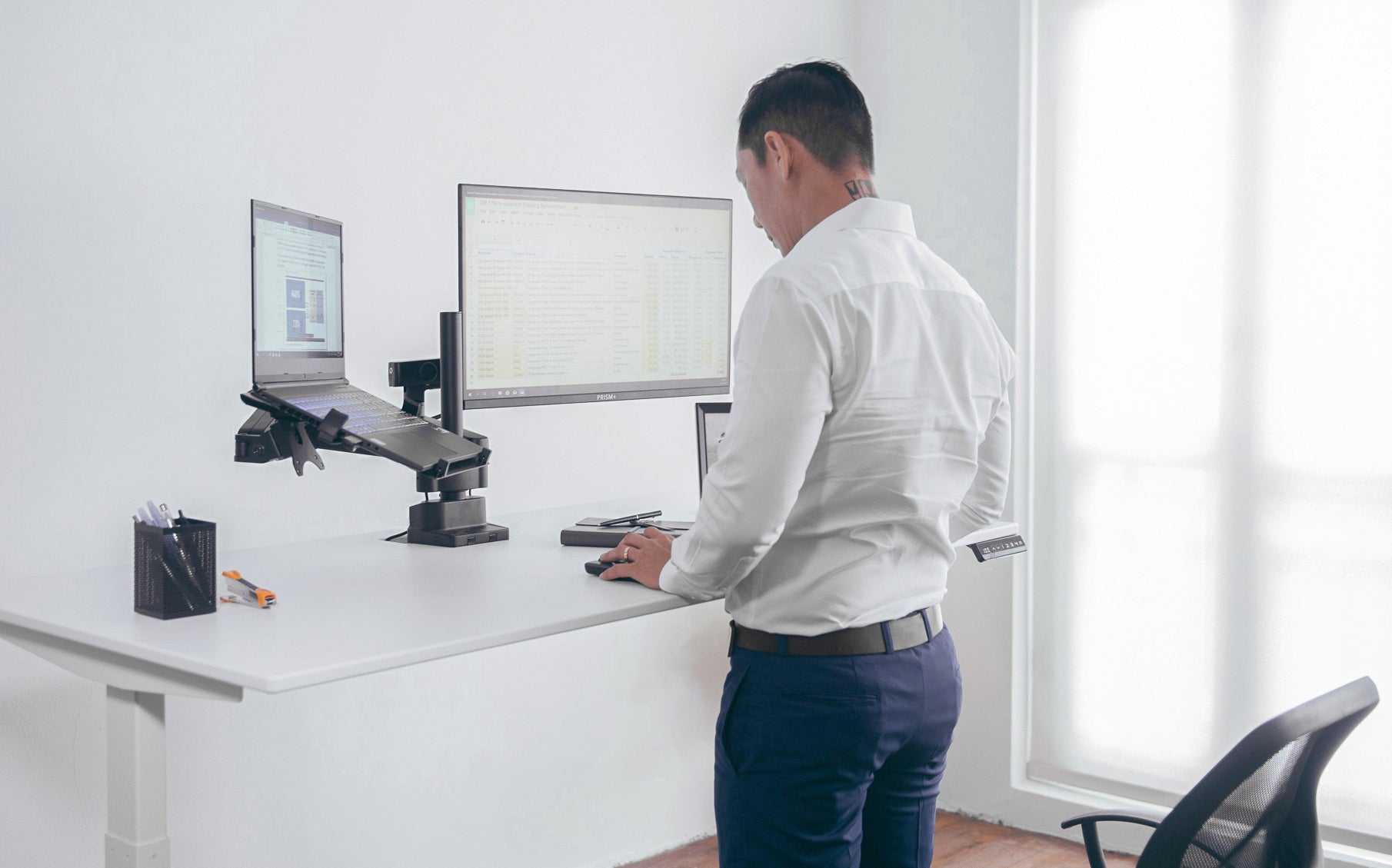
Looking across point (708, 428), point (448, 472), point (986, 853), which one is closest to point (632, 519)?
point (708, 428)

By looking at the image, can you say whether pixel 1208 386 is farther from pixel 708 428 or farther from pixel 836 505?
Answer: pixel 836 505

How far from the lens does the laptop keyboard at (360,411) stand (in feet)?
6.06

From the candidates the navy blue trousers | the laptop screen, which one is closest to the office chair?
the navy blue trousers

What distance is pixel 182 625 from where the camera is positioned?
1473 mm

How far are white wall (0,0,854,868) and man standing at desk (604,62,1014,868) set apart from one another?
3.54 ft

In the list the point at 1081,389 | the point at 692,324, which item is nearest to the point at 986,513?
the point at 692,324

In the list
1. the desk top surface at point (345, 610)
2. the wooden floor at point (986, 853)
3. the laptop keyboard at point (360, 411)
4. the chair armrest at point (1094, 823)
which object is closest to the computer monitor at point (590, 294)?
the laptop keyboard at point (360, 411)

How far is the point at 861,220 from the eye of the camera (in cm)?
148

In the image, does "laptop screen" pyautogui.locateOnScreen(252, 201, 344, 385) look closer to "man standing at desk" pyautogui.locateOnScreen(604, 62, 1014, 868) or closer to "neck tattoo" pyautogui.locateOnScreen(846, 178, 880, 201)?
"man standing at desk" pyautogui.locateOnScreen(604, 62, 1014, 868)

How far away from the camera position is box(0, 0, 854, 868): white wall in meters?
1.96

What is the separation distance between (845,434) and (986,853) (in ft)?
6.79

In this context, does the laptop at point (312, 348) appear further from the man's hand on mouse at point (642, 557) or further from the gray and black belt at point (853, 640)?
the gray and black belt at point (853, 640)

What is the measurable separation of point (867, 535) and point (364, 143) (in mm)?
1478

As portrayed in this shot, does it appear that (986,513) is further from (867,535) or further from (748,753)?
(748,753)
